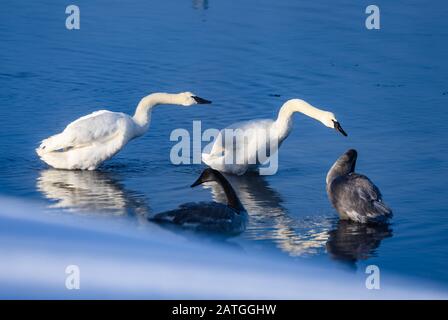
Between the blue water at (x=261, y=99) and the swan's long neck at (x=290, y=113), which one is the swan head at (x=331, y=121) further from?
the blue water at (x=261, y=99)

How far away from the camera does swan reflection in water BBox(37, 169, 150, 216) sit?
33.0 feet

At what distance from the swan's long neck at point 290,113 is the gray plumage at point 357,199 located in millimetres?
1696

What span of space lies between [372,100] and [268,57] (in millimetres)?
2360

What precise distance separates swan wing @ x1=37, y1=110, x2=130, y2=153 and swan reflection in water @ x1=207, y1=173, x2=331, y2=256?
1194mm

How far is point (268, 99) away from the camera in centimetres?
1409

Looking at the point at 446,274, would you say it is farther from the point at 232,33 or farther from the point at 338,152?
the point at 232,33

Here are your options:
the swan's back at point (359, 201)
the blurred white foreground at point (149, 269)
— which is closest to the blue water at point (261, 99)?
the swan's back at point (359, 201)

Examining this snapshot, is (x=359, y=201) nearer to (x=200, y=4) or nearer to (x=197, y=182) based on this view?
(x=197, y=182)

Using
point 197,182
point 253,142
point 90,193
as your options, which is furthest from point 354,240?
point 90,193

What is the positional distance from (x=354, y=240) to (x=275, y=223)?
83 centimetres

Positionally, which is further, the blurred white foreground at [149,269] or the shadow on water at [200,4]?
the shadow on water at [200,4]

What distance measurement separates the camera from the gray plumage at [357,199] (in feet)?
31.2

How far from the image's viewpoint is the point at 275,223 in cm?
977
